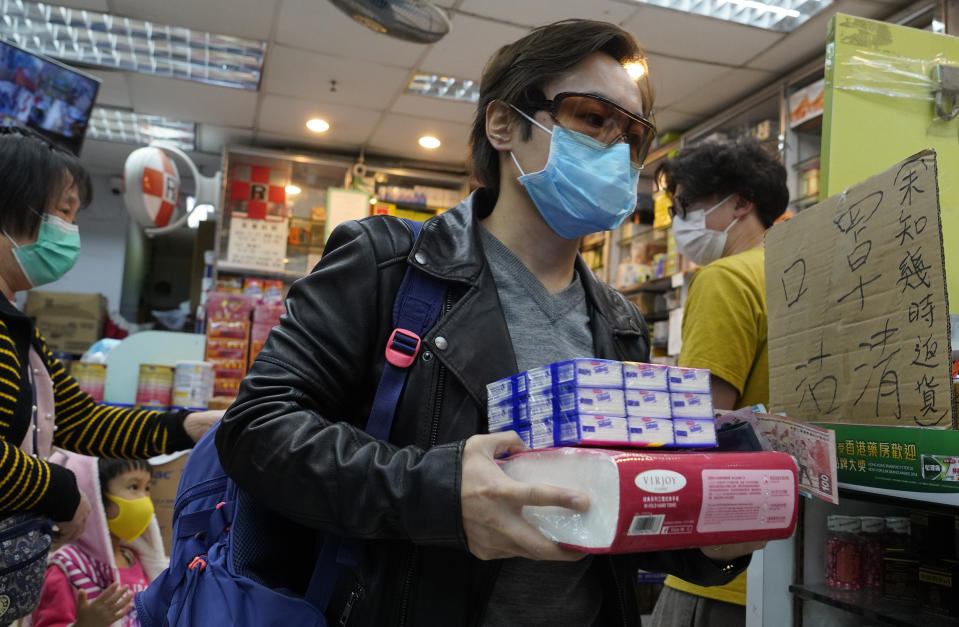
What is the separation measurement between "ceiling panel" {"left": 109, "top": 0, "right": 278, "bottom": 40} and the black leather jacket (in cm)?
385

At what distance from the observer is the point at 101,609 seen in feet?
7.29

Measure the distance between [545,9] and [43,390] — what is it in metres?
3.41

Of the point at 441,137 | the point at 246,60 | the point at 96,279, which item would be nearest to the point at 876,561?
the point at 246,60

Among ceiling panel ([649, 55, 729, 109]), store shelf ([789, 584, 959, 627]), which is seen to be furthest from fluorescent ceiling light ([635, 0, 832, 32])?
store shelf ([789, 584, 959, 627])

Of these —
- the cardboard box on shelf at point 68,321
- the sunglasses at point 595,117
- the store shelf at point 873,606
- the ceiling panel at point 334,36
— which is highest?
the ceiling panel at point 334,36

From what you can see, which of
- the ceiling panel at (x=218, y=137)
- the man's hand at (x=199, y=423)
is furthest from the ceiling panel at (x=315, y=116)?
the man's hand at (x=199, y=423)

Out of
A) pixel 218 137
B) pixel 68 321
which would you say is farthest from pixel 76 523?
pixel 68 321

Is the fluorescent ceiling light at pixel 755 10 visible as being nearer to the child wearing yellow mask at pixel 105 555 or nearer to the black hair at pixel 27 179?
the black hair at pixel 27 179

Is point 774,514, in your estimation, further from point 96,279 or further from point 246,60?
point 96,279

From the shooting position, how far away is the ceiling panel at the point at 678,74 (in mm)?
4758

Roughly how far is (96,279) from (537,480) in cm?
927

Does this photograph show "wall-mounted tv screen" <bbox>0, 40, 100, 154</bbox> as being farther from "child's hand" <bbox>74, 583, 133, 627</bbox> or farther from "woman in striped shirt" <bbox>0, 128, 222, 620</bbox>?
"child's hand" <bbox>74, 583, 133, 627</bbox>

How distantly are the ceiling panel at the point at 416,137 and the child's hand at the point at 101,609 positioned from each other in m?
4.22

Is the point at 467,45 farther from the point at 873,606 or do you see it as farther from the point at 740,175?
the point at 873,606
